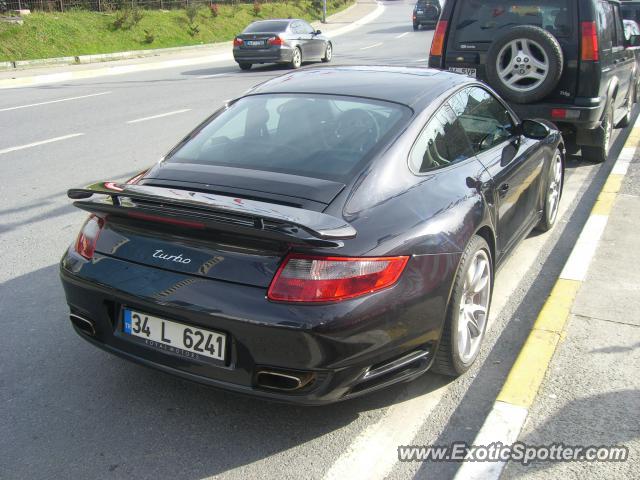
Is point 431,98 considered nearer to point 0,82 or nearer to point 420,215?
point 420,215

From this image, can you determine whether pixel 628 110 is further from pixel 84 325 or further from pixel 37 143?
pixel 84 325

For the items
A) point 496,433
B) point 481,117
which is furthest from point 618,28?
point 496,433

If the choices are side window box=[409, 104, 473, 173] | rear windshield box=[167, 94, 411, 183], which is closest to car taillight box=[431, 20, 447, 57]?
side window box=[409, 104, 473, 173]

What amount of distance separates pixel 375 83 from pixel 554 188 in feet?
8.01

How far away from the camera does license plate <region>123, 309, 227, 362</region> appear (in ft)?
9.32

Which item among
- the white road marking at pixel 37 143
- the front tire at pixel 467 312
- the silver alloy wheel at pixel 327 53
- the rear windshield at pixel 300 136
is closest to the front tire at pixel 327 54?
the silver alloy wheel at pixel 327 53

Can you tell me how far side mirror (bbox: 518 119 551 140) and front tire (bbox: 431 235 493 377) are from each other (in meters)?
1.32

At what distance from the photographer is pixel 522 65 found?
22.6ft

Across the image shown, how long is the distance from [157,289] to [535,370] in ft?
6.45

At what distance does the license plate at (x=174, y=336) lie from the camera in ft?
9.32

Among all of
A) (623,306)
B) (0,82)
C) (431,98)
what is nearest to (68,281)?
(431,98)

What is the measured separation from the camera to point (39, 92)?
50.9 ft

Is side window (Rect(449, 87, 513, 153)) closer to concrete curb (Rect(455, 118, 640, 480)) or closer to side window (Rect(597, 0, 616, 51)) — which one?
concrete curb (Rect(455, 118, 640, 480))

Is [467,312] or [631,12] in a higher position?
[631,12]
